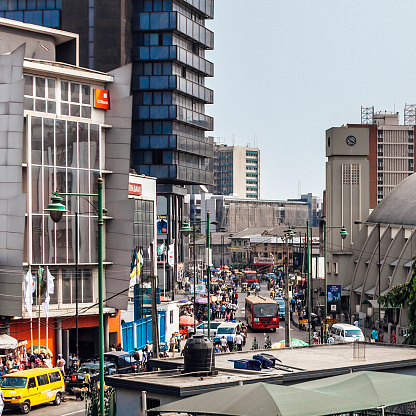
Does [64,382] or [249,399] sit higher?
[249,399]

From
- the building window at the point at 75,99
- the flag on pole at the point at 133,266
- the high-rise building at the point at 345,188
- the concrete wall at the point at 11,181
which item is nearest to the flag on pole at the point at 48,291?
the concrete wall at the point at 11,181

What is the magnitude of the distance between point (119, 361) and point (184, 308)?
3669 cm

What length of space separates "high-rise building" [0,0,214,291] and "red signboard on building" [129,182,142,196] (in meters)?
37.2

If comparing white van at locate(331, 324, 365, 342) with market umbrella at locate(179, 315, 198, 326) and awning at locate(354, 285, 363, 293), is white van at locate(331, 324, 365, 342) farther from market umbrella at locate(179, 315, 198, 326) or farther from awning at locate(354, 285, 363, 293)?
awning at locate(354, 285, 363, 293)

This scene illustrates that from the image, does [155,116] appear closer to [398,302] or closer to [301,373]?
[398,302]

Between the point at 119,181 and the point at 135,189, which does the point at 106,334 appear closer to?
the point at 119,181

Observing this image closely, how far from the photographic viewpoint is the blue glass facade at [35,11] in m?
110

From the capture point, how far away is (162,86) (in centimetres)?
11106

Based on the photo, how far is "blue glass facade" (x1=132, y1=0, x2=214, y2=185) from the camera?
11069 centimetres

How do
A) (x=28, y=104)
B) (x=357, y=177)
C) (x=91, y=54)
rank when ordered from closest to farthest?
(x=28, y=104), (x=357, y=177), (x=91, y=54)

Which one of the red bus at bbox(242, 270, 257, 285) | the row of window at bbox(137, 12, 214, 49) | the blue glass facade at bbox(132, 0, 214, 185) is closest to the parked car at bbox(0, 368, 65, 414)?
the blue glass facade at bbox(132, 0, 214, 185)

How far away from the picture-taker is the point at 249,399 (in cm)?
1769

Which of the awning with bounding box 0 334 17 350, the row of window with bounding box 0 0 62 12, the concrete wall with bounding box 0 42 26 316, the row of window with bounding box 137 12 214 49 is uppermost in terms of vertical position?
the row of window with bounding box 0 0 62 12

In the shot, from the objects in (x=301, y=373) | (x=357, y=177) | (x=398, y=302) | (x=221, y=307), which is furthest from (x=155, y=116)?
(x=301, y=373)
